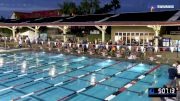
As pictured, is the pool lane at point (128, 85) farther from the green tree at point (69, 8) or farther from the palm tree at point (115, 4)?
the palm tree at point (115, 4)

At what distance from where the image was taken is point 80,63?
68.8 feet

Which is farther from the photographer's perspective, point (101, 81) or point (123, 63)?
point (123, 63)

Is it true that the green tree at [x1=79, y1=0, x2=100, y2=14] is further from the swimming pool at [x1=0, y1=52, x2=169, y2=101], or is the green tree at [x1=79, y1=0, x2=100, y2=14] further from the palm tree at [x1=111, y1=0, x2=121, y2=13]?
the swimming pool at [x1=0, y1=52, x2=169, y2=101]

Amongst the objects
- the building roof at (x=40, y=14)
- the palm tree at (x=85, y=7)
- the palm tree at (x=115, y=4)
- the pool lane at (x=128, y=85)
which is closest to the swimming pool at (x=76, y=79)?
the pool lane at (x=128, y=85)

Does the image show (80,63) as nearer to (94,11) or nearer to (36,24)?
(36,24)

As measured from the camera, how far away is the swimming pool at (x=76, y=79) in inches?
482

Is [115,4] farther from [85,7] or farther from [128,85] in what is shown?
[128,85]

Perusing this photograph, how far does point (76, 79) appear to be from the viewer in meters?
15.4

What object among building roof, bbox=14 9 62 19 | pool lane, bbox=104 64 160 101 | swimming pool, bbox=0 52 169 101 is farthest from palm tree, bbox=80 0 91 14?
pool lane, bbox=104 64 160 101

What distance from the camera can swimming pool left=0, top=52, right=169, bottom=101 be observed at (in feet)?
40.2

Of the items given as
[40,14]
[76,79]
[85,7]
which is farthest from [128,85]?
[40,14]

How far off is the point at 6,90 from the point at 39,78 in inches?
113

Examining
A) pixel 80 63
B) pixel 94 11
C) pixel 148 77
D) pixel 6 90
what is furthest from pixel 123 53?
pixel 94 11

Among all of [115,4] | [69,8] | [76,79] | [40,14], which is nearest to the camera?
[76,79]
